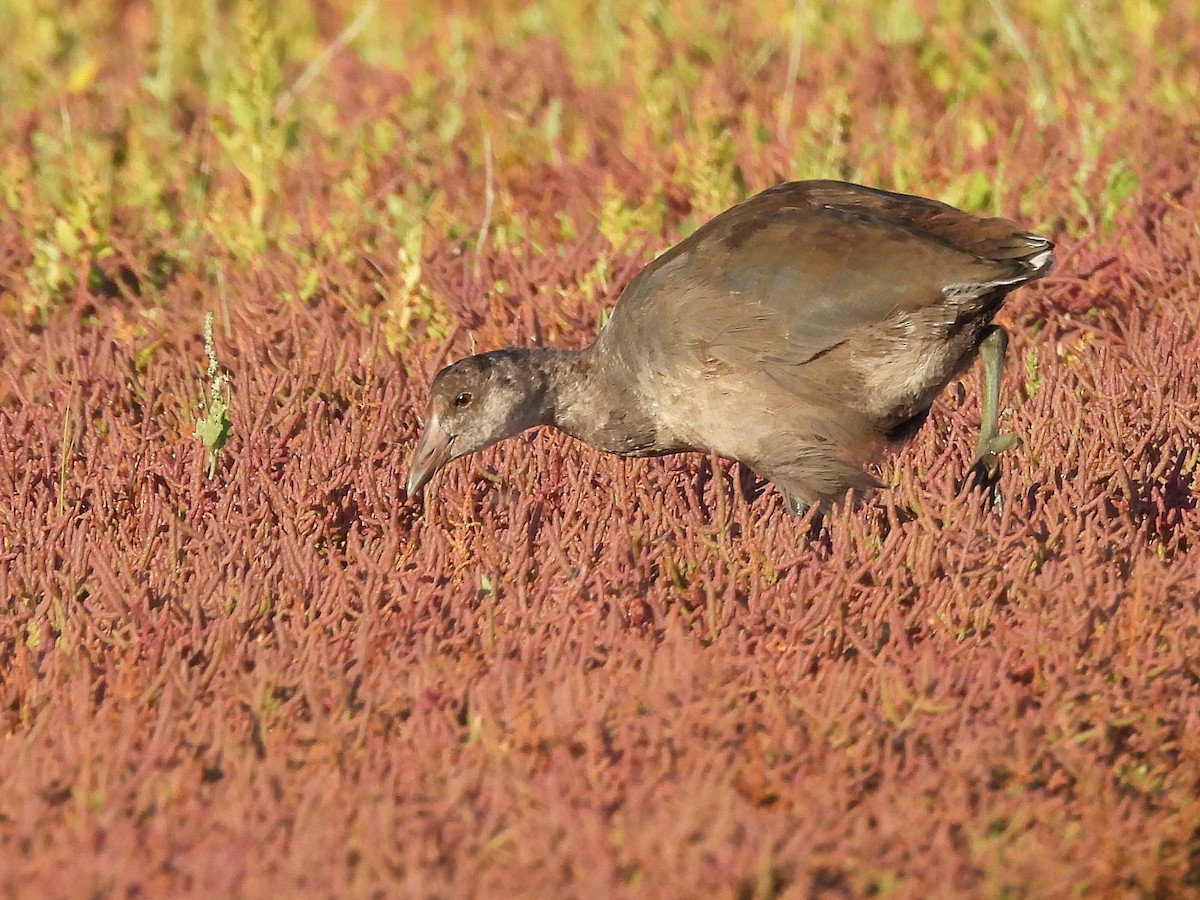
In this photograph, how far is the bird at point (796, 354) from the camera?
14.9ft

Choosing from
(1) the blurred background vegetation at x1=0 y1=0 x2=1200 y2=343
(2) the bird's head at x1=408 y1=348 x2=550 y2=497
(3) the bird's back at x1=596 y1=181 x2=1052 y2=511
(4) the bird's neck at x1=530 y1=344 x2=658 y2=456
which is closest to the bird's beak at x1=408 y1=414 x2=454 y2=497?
(2) the bird's head at x1=408 y1=348 x2=550 y2=497

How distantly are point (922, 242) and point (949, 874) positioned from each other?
1937 millimetres

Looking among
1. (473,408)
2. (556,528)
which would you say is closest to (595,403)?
(473,408)

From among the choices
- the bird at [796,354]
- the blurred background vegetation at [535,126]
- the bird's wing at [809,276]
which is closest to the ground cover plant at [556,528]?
the blurred background vegetation at [535,126]

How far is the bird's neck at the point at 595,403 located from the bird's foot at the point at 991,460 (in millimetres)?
827

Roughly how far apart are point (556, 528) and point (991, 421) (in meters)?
1.20

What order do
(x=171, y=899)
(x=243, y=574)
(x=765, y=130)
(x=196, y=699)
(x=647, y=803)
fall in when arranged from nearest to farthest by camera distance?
(x=171, y=899), (x=647, y=803), (x=196, y=699), (x=243, y=574), (x=765, y=130)

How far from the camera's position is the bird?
4527 millimetres

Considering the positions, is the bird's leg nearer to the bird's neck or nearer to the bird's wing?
the bird's wing

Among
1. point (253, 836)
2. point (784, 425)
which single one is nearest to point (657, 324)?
point (784, 425)

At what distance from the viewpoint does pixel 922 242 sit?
4539 mm

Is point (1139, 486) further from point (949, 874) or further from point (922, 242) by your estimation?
point (949, 874)

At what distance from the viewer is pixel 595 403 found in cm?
487

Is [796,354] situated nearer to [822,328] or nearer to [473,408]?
[822,328]
